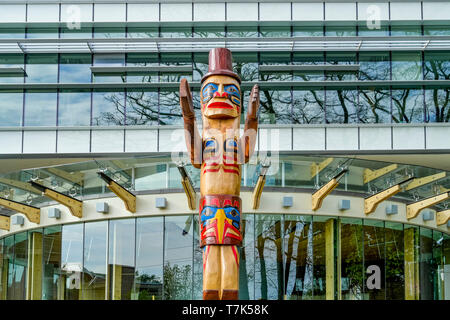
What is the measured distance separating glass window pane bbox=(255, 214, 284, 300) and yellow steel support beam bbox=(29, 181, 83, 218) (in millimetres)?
6206

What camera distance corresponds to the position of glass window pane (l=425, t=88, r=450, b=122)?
27603 mm

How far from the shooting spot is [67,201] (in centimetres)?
2038

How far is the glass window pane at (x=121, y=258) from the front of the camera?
20.9 metres

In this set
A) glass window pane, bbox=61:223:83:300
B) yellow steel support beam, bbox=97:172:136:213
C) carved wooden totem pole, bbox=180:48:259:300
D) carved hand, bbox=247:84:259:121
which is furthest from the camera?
glass window pane, bbox=61:223:83:300

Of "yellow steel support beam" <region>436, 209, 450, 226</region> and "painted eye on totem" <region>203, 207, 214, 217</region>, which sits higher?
"yellow steel support beam" <region>436, 209, 450, 226</region>

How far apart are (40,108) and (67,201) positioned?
8.89 m

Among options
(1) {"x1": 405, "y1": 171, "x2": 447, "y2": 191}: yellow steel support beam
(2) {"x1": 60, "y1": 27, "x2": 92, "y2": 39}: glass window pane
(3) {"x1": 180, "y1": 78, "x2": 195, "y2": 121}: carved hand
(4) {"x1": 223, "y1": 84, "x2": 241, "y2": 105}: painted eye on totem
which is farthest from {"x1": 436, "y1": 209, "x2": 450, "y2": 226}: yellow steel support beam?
(2) {"x1": 60, "y1": 27, "x2": 92, "y2": 39}: glass window pane

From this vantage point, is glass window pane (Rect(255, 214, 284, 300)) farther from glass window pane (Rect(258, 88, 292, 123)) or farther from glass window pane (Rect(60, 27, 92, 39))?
glass window pane (Rect(60, 27, 92, 39))

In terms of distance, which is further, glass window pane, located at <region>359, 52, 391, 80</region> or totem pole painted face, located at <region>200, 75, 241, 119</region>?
glass window pane, located at <region>359, 52, 391, 80</region>

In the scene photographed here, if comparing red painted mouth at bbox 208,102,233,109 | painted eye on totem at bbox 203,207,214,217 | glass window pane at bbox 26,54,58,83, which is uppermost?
glass window pane at bbox 26,54,58,83

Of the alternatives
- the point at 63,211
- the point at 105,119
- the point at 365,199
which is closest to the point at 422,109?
the point at 365,199

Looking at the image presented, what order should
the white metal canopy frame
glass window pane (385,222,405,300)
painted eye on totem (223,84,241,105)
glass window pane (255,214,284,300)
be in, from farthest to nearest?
1. the white metal canopy frame
2. glass window pane (385,222,405,300)
3. glass window pane (255,214,284,300)
4. painted eye on totem (223,84,241,105)
